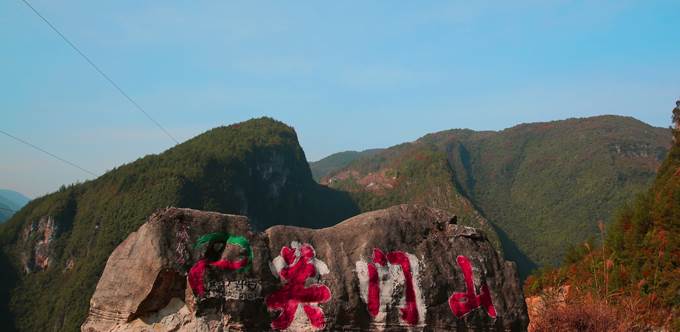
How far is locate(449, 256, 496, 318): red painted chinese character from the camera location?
21.4 feet

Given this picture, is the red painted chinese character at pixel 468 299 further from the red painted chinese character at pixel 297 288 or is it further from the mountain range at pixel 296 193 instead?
the mountain range at pixel 296 193

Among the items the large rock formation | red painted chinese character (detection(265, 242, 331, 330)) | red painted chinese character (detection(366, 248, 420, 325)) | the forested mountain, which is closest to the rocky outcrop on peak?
the forested mountain

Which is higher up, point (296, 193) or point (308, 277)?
point (296, 193)

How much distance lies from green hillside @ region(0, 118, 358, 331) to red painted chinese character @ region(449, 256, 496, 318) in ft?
184

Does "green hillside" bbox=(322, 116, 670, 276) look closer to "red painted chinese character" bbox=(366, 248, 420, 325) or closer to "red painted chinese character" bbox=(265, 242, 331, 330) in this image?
"red painted chinese character" bbox=(366, 248, 420, 325)

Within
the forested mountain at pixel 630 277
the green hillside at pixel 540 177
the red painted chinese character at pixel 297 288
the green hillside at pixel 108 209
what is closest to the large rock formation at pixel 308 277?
the red painted chinese character at pixel 297 288

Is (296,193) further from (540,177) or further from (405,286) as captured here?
(405,286)

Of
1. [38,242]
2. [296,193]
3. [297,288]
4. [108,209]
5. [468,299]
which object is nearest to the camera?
[297,288]

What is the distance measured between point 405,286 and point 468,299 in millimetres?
844

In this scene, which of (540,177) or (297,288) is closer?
(297,288)

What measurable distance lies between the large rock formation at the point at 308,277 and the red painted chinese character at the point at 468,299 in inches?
0.5

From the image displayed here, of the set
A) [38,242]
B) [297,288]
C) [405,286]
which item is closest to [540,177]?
[38,242]

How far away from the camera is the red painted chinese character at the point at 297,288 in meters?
5.89

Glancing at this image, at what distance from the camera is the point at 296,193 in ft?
389
